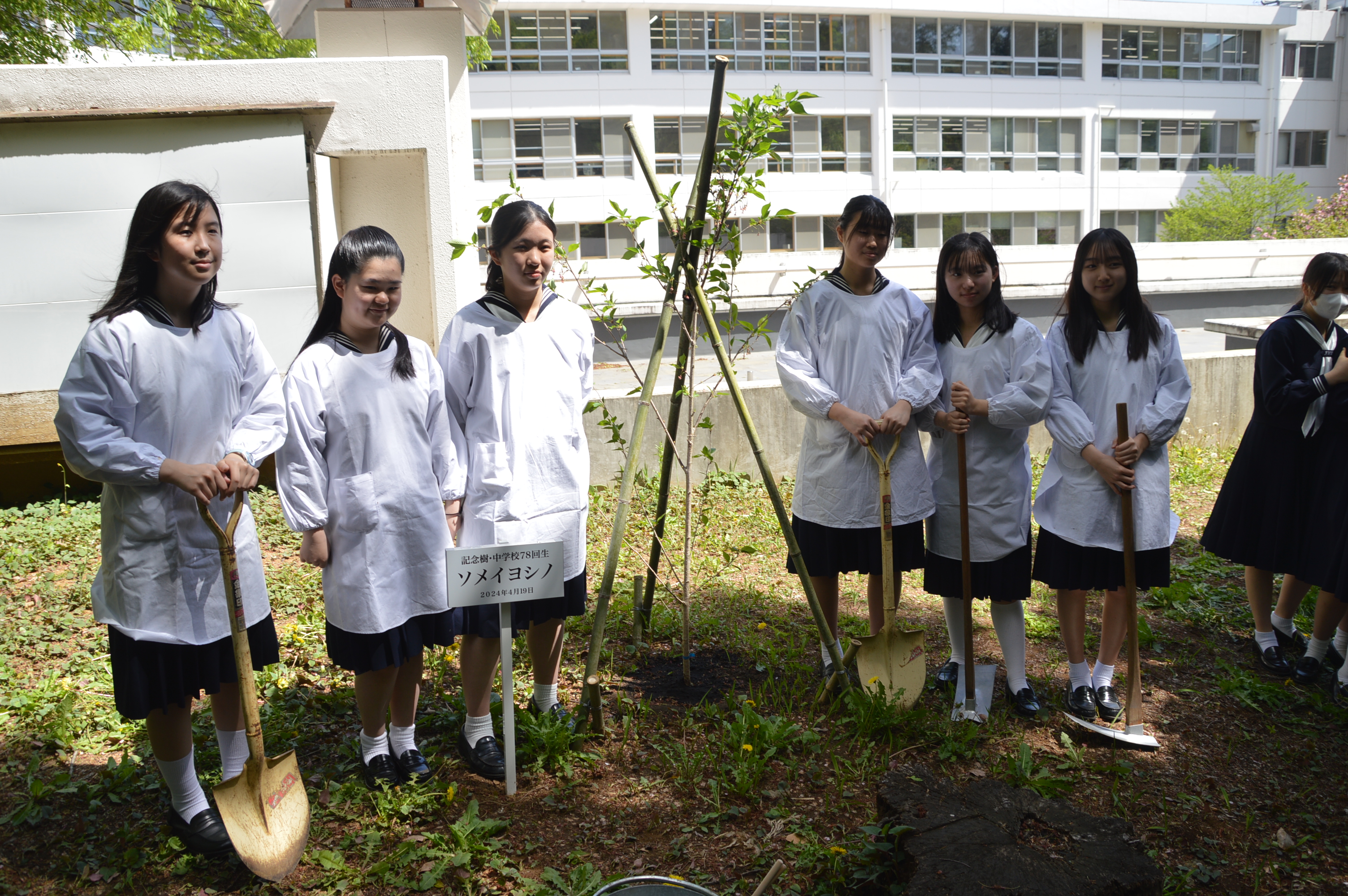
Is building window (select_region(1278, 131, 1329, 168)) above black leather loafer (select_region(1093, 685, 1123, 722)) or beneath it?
above

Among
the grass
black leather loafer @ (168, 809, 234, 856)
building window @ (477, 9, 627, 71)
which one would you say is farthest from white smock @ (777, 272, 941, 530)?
building window @ (477, 9, 627, 71)

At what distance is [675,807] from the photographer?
3191 millimetres

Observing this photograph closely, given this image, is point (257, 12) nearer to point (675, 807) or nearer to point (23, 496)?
point (23, 496)

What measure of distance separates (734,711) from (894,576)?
886 mm

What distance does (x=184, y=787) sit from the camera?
9.62ft

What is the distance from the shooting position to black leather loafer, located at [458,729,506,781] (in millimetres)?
3326

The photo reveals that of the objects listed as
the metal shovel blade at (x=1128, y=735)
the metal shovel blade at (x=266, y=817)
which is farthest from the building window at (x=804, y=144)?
the metal shovel blade at (x=266, y=817)

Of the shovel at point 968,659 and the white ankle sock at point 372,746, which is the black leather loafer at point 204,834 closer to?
the white ankle sock at point 372,746

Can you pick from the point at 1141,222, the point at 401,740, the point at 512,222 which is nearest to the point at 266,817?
the point at 401,740

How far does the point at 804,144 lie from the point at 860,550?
83.5 feet

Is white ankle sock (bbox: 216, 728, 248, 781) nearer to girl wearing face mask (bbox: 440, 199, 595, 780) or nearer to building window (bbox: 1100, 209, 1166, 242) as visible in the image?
girl wearing face mask (bbox: 440, 199, 595, 780)

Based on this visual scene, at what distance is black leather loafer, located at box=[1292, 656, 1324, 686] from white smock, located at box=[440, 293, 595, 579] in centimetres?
334

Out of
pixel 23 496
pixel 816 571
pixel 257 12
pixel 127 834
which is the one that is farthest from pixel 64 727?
pixel 257 12

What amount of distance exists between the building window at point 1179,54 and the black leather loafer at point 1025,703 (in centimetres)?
3155
